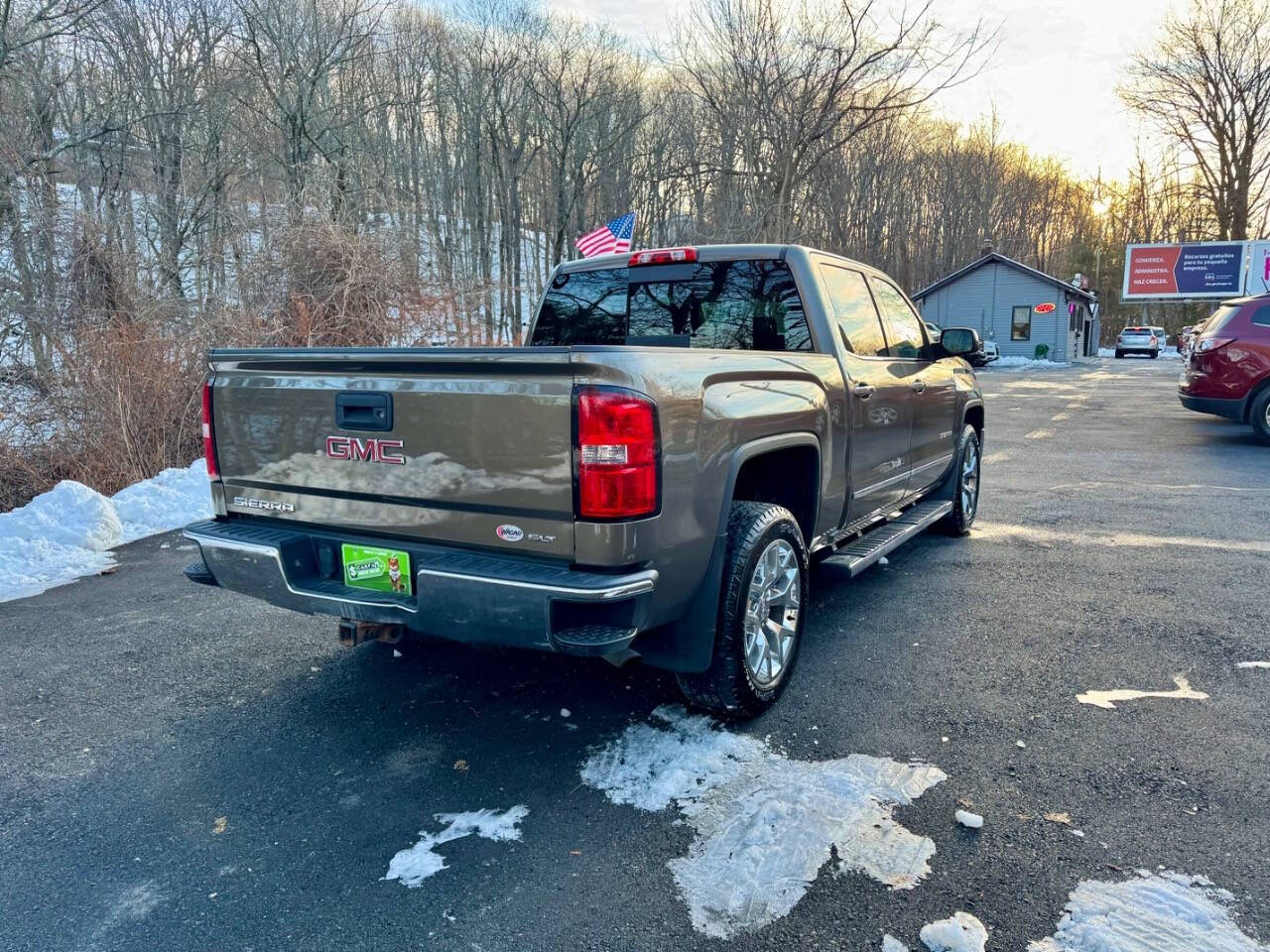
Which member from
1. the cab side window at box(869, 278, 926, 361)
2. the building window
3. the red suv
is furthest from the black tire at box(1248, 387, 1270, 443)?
the building window

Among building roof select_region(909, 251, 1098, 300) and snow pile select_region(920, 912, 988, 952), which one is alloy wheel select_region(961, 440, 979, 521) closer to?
snow pile select_region(920, 912, 988, 952)

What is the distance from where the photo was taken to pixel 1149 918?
7.43ft

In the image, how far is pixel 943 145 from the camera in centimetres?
4806

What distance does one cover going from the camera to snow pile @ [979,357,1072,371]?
1342 inches

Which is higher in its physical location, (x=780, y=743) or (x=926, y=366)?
(x=926, y=366)

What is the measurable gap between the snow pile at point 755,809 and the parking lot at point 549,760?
0.20 ft

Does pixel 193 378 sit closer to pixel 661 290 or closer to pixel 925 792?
pixel 661 290

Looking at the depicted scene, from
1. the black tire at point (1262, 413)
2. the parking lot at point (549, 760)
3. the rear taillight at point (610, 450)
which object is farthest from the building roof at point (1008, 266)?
the rear taillight at point (610, 450)

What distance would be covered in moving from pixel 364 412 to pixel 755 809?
1.99 m

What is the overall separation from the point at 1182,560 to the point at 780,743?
4129mm

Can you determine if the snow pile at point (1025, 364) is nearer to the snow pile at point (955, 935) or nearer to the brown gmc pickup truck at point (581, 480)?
the brown gmc pickup truck at point (581, 480)

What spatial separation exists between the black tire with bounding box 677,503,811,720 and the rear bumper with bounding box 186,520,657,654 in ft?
1.74

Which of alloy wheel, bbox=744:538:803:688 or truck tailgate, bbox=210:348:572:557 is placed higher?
truck tailgate, bbox=210:348:572:557

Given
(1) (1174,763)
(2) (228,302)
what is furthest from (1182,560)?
(2) (228,302)
